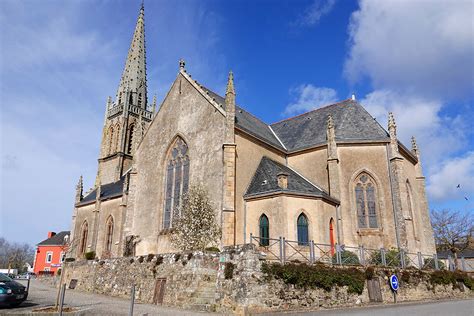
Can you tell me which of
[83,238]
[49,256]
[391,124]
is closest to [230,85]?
[391,124]

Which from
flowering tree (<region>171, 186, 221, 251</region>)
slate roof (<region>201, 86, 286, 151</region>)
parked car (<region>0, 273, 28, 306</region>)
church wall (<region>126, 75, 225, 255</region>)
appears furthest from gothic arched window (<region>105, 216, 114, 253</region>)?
parked car (<region>0, 273, 28, 306</region>)

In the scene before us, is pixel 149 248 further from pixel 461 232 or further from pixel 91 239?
pixel 461 232


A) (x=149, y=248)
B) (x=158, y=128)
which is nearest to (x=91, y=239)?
(x=149, y=248)

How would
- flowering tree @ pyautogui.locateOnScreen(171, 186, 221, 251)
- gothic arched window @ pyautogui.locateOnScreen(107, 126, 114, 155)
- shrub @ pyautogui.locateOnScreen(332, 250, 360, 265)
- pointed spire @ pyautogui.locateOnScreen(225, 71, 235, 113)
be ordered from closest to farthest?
shrub @ pyautogui.locateOnScreen(332, 250, 360, 265) → flowering tree @ pyautogui.locateOnScreen(171, 186, 221, 251) → pointed spire @ pyautogui.locateOnScreen(225, 71, 235, 113) → gothic arched window @ pyautogui.locateOnScreen(107, 126, 114, 155)

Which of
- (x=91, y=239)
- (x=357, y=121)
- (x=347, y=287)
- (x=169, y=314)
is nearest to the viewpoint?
(x=169, y=314)

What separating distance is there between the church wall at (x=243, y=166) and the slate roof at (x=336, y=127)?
4522 millimetres

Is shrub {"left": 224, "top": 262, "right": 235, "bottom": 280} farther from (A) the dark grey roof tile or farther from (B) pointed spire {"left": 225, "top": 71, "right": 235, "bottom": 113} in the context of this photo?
(B) pointed spire {"left": 225, "top": 71, "right": 235, "bottom": 113}

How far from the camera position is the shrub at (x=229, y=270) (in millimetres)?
15266

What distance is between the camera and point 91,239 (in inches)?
1452

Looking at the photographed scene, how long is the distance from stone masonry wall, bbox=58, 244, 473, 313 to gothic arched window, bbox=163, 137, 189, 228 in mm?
6285

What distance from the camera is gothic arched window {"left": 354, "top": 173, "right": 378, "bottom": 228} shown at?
25.3 meters

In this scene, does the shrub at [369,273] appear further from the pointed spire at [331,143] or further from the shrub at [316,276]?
the pointed spire at [331,143]

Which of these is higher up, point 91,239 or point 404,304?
point 91,239

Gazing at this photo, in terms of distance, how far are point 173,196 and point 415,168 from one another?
66.5 feet
